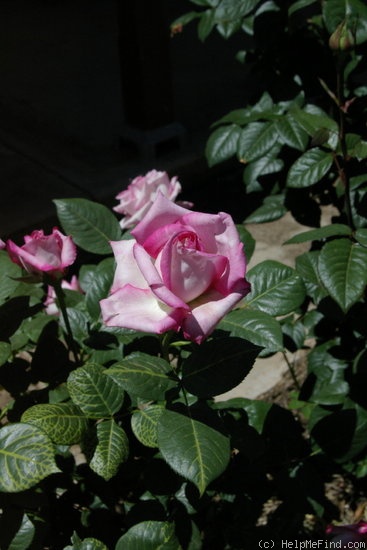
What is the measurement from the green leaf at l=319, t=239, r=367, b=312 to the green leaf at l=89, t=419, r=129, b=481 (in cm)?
39

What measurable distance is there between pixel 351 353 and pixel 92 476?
64 centimetres

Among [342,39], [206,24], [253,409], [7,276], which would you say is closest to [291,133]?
[342,39]

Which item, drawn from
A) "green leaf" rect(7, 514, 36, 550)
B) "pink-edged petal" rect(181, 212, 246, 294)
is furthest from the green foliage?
"pink-edged petal" rect(181, 212, 246, 294)

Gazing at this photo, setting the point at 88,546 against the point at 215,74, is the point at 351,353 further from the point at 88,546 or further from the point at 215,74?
the point at 215,74

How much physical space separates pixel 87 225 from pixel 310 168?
432mm

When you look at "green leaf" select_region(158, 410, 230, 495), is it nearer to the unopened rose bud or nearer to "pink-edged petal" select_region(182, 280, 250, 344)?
"pink-edged petal" select_region(182, 280, 250, 344)

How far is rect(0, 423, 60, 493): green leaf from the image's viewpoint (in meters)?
0.81

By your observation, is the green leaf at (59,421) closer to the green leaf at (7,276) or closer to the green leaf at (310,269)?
the green leaf at (7,276)

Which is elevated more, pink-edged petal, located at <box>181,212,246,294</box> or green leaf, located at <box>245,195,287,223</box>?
pink-edged petal, located at <box>181,212,246,294</box>

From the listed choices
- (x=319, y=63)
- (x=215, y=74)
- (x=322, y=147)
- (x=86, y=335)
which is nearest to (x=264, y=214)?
(x=322, y=147)

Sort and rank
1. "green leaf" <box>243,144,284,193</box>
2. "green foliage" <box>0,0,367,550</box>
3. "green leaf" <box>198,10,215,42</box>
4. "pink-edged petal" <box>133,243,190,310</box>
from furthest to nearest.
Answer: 1. "green leaf" <box>198,10,215,42</box>
2. "green leaf" <box>243,144,284,193</box>
3. "green foliage" <box>0,0,367,550</box>
4. "pink-edged petal" <box>133,243,190,310</box>

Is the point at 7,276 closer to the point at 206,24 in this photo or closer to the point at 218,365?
the point at 218,365

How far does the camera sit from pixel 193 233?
827 mm

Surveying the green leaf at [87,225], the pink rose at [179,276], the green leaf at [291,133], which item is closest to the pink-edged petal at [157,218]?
the pink rose at [179,276]
